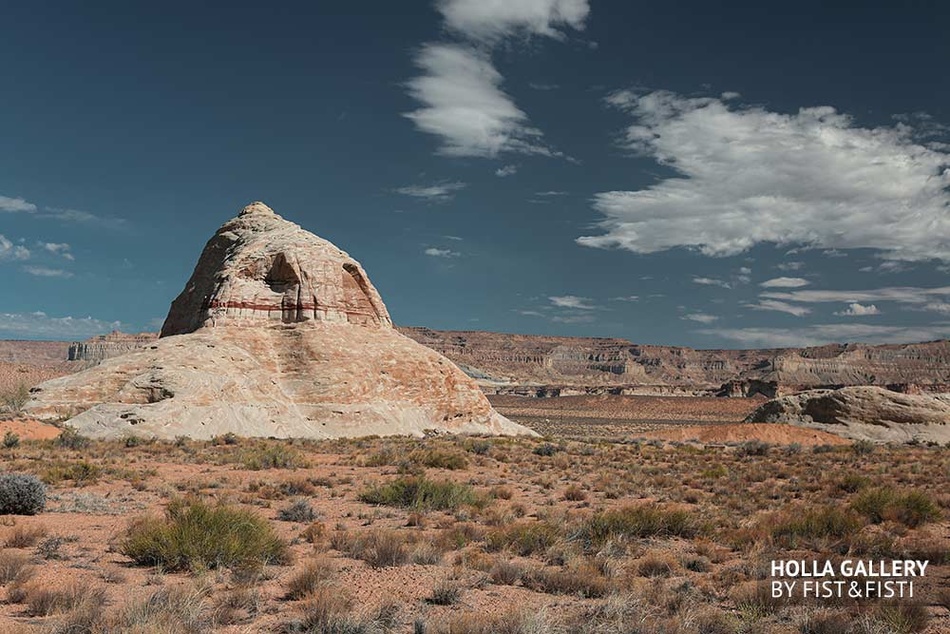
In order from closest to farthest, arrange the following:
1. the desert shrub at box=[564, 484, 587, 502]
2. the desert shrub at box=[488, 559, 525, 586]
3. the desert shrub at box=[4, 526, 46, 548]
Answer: the desert shrub at box=[488, 559, 525, 586] < the desert shrub at box=[4, 526, 46, 548] < the desert shrub at box=[564, 484, 587, 502]

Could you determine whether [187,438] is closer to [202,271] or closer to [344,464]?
[344,464]

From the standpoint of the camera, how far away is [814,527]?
10.4 m

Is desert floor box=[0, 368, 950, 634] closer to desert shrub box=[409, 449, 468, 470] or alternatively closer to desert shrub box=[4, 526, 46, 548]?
desert shrub box=[4, 526, 46, 548]

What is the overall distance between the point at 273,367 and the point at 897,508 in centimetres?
2713

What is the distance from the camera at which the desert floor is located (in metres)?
6.23

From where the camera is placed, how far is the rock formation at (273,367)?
27.3m

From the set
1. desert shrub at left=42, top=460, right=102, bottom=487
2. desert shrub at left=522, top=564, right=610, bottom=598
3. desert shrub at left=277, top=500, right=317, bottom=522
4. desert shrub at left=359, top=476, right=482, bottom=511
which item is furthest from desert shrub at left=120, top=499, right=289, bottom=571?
desert shrub at left=42, top=460, right=102, bottom=487

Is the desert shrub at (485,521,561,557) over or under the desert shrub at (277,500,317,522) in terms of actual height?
over

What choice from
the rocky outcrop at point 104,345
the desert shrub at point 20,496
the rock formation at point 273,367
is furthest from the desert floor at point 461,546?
the rocky outcrop at point 104,345

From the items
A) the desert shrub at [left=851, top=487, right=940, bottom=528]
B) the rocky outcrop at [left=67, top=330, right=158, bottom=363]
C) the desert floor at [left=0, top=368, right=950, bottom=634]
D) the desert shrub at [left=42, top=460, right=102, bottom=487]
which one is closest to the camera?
the desert floor at [left=0, top=368, right=950, bottom=634]

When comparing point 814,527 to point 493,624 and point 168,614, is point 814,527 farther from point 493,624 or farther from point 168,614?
point 168,614

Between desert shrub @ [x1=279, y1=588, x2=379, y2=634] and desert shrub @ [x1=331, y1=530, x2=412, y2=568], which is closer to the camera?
desert shrub @ [x1=279, y1=588, x2=379, y2=634]

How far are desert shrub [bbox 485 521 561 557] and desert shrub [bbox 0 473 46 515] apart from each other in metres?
8.06

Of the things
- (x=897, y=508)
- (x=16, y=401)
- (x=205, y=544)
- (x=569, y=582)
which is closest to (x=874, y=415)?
(x=897, y=508)
